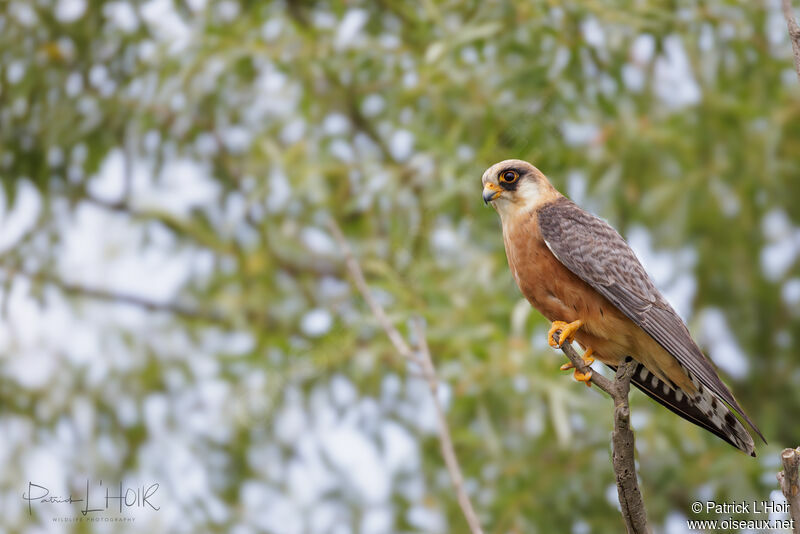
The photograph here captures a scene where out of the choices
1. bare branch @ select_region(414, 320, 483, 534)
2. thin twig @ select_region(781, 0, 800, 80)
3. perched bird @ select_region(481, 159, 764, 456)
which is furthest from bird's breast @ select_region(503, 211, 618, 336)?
thin twig @ select_region(781, 0, 800, 80)

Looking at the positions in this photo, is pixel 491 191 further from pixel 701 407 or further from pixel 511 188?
pixel 701 407

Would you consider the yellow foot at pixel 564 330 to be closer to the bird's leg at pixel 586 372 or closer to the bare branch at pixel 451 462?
the bird's leg at pixel 586 372

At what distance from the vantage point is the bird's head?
9.63 feet

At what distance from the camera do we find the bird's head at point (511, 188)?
2.94 metres

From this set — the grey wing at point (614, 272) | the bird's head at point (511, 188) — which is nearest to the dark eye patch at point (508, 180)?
the bird's head at point (511, 188)

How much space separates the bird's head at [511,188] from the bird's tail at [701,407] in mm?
621

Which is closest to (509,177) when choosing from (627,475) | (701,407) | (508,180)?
(508,180)

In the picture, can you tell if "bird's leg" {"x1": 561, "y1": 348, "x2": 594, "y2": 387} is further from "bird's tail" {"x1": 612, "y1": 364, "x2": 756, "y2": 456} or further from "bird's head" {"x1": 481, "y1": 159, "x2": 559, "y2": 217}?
"bird's head" {"x1": 481, "y1": 159, "x2": 559, "y2": 217}

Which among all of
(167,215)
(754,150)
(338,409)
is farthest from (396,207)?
(754,150)

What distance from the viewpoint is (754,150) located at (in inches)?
206

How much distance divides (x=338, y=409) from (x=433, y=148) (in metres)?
1.75

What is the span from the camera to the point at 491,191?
292 cm

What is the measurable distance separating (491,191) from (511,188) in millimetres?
80

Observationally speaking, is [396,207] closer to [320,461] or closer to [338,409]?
[338,409]
